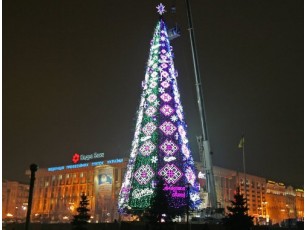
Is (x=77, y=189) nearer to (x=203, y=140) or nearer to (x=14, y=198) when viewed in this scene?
(x=14, y=198)

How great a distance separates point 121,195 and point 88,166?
83.5 meters

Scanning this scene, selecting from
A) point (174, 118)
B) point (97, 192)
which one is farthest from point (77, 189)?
point (174, 118)

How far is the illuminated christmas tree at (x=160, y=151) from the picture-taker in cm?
3403

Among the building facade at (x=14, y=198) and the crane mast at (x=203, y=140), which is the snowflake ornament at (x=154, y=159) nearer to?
the crane mast at (x=203, y=140)

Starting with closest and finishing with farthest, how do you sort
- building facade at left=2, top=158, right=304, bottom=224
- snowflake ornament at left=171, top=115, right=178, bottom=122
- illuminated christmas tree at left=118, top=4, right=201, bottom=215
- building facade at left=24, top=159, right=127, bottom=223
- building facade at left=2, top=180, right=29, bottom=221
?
1. illuminated christmas tree at left=118, top=4, right=201, bottom=215
2. snowflake ornament at left=171, top=115, right=178, bottom=122
3. building facade at left=24, top=159, right=127, bottom=223
4. building facade at left=2, top=158, right=304, bottom=224
5. building facade at left=2, top=180, right=29, bottom=221

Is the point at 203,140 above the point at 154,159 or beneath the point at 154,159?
above

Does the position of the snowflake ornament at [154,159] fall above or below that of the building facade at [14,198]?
below

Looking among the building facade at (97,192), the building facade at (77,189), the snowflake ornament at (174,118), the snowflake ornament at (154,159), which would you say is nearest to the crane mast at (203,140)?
the snowflake ornament at (174,118)

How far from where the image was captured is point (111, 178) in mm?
109812

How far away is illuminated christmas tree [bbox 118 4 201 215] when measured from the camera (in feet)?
112

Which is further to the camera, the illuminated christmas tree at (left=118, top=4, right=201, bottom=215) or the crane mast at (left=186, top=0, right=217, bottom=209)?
the crane mast at (left=186, top=0, right=217, bottom=209)

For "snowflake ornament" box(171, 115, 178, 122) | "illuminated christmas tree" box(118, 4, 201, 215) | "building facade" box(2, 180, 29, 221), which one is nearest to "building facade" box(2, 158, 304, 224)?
"building facade" box(2, 180, 29, 221)

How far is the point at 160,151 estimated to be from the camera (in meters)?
34.8

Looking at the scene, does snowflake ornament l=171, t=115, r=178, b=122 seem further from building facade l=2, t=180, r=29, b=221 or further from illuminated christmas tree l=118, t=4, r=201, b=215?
building facade l=2, t=180, r=29, b=221
